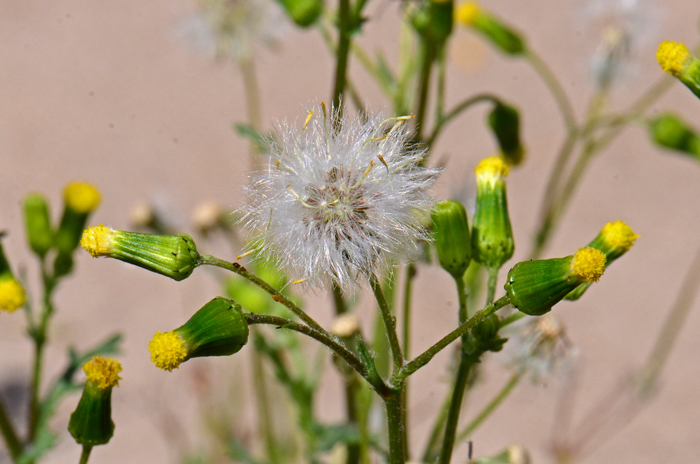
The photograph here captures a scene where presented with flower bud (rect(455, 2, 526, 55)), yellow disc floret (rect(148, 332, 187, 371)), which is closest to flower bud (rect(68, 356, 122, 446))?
yellow disc floret (rect(148, 332, 187, 371))

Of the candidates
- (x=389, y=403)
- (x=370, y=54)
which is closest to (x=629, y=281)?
(x=370, y=54)

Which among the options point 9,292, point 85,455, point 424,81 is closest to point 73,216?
point 9,292

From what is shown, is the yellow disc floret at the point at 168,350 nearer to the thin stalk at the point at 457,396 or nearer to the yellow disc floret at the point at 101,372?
the yellow disc floret at the point at 101,372

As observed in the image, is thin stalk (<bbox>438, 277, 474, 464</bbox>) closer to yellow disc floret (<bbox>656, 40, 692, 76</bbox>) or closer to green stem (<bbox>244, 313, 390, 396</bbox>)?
green stem (<bbox>244, 313, 390, 396</bbox>)

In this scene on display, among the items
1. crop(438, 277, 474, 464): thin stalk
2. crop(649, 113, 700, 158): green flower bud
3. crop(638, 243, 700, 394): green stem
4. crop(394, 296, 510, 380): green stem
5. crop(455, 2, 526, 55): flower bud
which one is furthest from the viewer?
crop(638, 243, 700, 394): green stem

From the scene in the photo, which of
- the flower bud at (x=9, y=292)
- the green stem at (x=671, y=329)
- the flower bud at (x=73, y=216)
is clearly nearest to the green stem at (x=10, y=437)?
the flower bud at (x=9, y=292)
